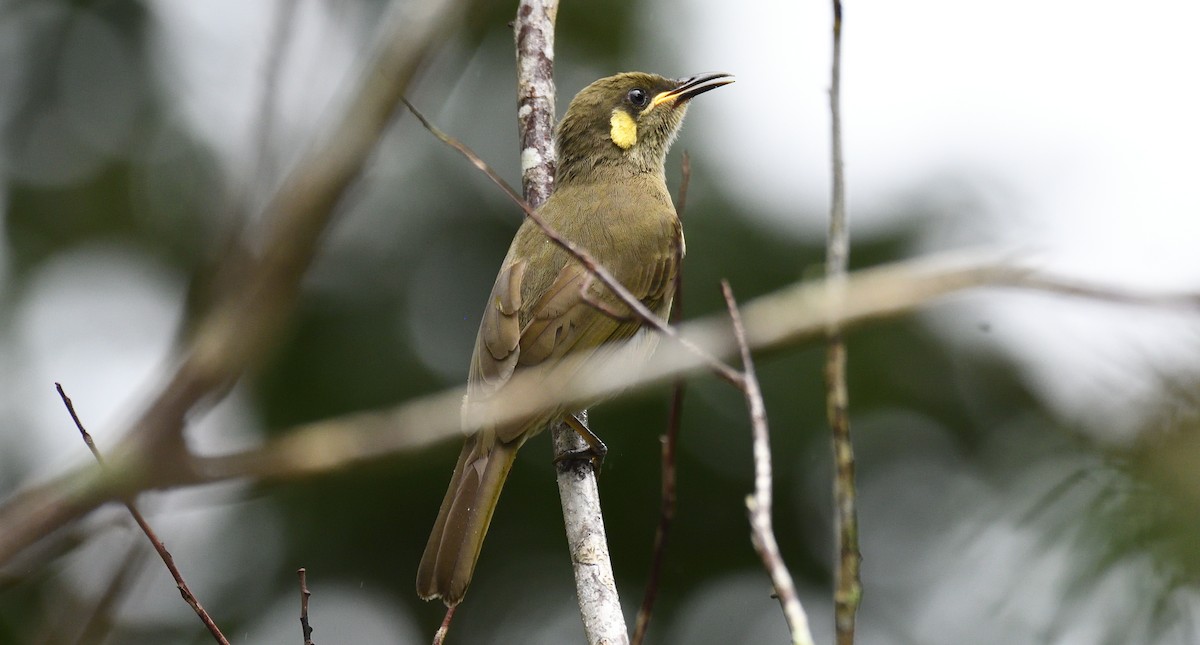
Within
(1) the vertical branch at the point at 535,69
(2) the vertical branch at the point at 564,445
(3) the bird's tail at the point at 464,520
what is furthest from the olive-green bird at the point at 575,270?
(1) the vertical branch at the point at 535,69

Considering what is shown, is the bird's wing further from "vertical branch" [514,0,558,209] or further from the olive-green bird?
"vertical branch" [514,0,558,209]

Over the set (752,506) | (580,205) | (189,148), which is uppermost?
(189,148)

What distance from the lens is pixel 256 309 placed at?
0.97m

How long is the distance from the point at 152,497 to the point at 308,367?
7.21 metres

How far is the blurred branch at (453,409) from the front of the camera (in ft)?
3.18

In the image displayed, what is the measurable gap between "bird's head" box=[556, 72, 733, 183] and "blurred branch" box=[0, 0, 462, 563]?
4.38 meters

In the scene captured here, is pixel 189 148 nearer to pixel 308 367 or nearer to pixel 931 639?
pixel 308 367

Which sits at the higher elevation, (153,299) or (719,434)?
(153,299)

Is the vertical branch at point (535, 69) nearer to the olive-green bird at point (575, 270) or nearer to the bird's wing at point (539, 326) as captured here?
the olive-green bird at point (575, 270)

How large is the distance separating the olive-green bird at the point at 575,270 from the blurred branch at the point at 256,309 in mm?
2675

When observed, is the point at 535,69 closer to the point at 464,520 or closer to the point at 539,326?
the point at 539,326

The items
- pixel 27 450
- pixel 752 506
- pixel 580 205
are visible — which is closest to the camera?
pixel 752 506

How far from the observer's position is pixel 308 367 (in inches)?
319

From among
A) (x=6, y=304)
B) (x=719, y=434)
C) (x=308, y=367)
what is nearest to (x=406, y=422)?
(x=719, y=434)
